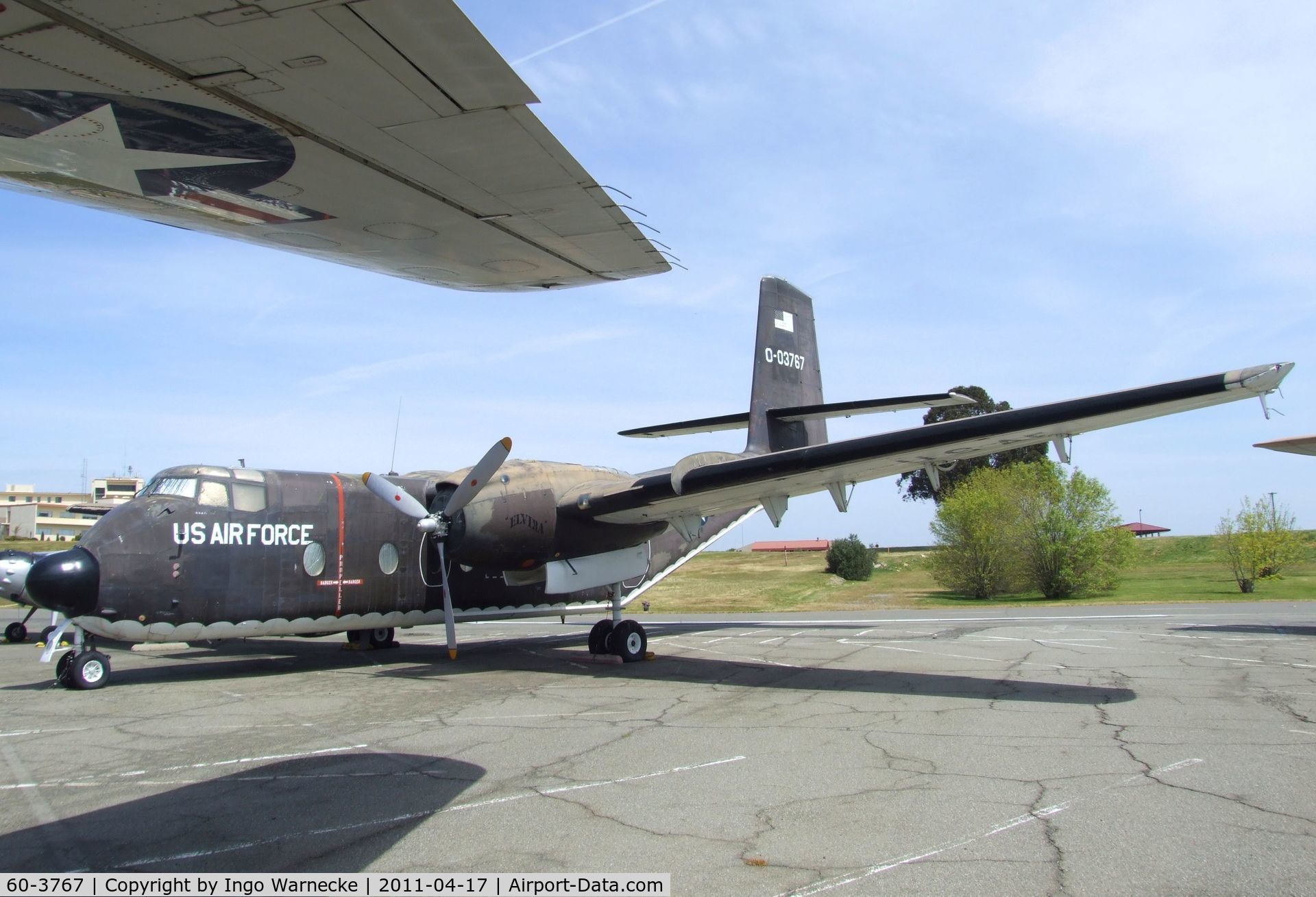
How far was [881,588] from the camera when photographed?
125ft

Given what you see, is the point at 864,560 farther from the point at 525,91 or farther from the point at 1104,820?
the point at 525,91

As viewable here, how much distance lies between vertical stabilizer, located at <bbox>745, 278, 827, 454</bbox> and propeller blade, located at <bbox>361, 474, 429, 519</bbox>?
20.1 feet

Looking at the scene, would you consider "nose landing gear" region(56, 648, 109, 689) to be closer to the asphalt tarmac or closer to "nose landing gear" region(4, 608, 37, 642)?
the asphalt tarmac

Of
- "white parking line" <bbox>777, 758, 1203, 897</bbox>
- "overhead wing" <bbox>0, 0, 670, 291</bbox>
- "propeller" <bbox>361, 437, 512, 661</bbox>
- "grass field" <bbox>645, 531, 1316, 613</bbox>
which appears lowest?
"grass field" <bbox>645, 531, 1316, 613</bbox>

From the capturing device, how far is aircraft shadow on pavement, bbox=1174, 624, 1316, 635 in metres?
15.9

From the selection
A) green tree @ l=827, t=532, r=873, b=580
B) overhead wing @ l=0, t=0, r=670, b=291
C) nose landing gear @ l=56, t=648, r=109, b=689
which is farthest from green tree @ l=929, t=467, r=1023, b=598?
overhead wing @ l=0, t=0, r=670, b=291

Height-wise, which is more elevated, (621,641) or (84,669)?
(84,669)

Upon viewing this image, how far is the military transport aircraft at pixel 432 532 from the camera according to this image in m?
10.7

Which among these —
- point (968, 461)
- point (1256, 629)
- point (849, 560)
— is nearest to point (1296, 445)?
point (1256, 629)

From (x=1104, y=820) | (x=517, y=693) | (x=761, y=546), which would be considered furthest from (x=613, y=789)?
(x=761, y=546)

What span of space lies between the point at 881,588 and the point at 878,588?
0.18 m

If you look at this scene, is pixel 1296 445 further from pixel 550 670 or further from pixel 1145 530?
pixel 1145 530

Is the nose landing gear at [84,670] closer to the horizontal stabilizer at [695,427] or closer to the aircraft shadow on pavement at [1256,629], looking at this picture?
the horizontal stabilizer at [695,427]

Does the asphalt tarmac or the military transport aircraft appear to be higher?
the military transport aircraft
